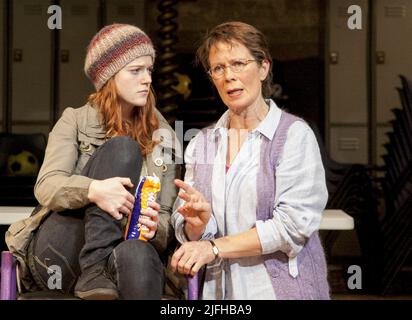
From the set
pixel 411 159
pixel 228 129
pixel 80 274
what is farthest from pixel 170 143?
pixel 411 159

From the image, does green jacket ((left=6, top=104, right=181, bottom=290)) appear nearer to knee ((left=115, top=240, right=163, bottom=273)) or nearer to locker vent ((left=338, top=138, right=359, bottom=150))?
knee ((left=115, top=240, right=163, bottom=273))

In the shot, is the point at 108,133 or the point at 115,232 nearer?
the point at 115,232

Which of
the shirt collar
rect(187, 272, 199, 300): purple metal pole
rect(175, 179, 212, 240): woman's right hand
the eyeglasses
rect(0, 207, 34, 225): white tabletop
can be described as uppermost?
the eyeglasses

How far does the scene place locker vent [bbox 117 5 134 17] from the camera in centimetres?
173

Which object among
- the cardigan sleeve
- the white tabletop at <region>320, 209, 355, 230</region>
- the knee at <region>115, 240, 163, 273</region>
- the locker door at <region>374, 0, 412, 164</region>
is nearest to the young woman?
the knee at <region>115, 240, 163, 273</region>

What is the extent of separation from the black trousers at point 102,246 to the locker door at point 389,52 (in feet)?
2.46

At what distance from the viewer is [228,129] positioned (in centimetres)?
155

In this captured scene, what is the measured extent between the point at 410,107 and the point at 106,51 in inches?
37.1

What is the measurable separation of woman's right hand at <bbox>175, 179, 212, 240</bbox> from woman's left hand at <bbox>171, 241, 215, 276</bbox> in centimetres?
4

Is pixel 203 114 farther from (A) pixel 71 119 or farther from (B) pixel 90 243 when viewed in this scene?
(B) pixel 90 243

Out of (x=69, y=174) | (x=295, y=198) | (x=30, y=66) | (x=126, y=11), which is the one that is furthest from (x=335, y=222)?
(x=30, y=66)

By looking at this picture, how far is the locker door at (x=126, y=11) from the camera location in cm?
171

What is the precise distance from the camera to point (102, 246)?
4.54ft

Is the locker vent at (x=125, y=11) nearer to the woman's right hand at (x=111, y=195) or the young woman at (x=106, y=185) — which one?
the young woman at (x=106, y=185)
